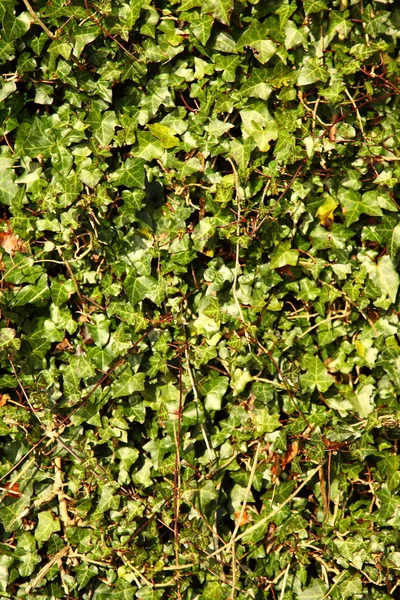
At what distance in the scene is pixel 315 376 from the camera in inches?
93.5

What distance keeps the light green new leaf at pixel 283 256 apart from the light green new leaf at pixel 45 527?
1.20 meters

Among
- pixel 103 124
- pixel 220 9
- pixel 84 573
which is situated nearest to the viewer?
pixel 220 9

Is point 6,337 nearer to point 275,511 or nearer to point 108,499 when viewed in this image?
point 108,499

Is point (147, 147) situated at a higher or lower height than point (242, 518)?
higher

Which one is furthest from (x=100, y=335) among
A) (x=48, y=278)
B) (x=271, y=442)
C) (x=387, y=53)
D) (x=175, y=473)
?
(x=387, y=53)

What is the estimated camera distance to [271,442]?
7.90 feet

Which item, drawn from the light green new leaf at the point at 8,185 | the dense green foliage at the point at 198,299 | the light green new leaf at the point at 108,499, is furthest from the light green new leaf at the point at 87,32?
the light green new leaf at the point at 108,499

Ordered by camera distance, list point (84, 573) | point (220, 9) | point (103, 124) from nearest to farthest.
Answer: point (220, 9) → point (103, 124) → point (84, 573)

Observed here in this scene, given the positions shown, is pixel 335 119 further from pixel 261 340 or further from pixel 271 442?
pixel 271 442

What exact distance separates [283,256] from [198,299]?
0.34m

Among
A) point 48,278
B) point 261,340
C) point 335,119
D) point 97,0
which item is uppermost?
point 97,0

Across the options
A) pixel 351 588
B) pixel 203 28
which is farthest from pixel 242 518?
pixel 203 28

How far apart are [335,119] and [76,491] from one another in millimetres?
1599

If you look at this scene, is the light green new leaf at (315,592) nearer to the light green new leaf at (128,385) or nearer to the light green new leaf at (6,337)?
the light green new leaf at (128,385)
